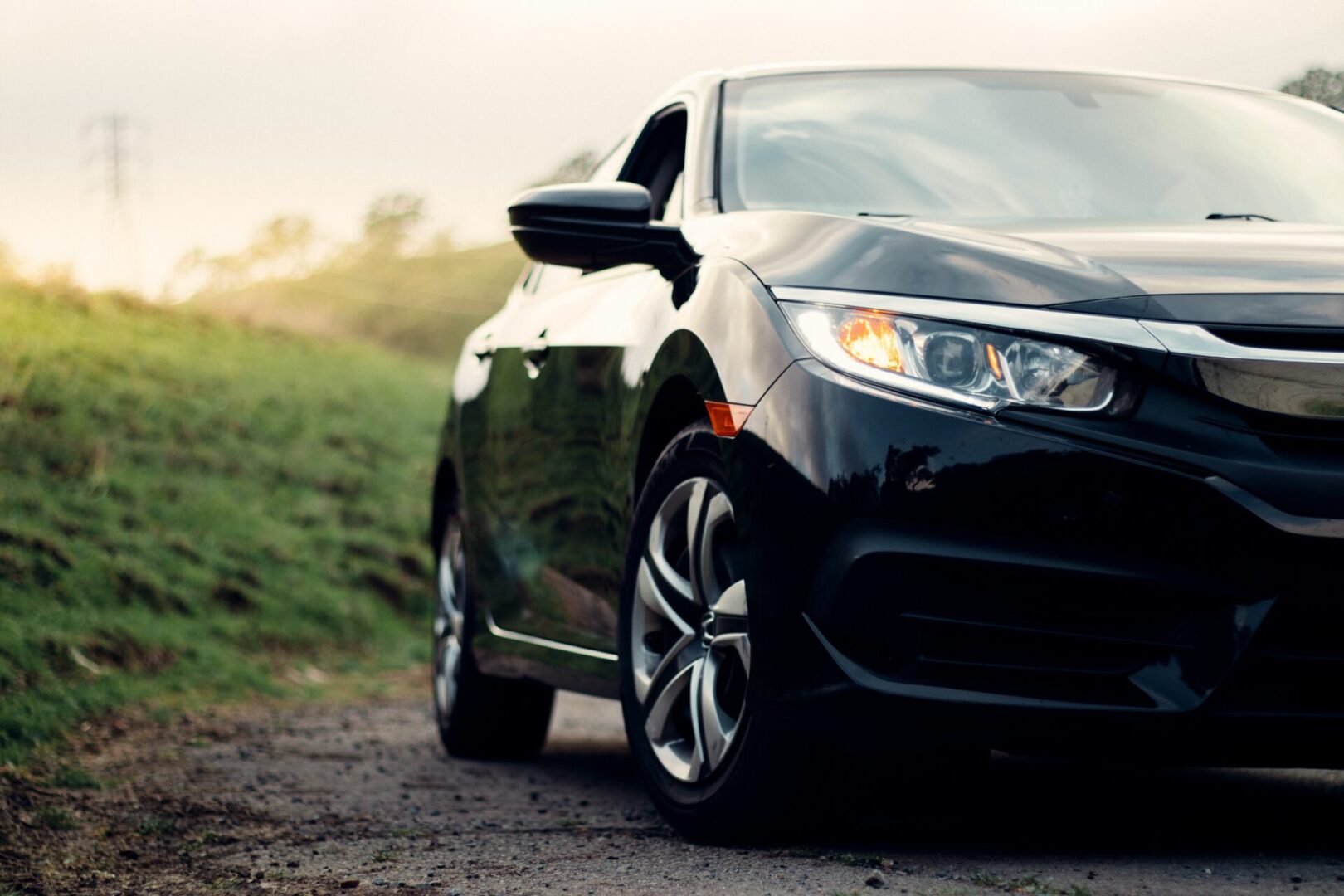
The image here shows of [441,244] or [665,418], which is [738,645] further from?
[441,244]

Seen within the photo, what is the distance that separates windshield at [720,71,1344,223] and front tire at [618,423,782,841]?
30.0 inches

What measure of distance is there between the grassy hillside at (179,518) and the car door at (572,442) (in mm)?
1556

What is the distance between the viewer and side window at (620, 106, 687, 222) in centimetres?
464

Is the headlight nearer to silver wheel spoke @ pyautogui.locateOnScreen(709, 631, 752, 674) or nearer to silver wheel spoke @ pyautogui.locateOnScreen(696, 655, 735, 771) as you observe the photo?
silver wheel spoke @ pyautogui.locateOnScreen(709, 631, 752, 674)

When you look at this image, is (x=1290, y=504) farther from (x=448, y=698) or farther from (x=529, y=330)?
(x=448, y=698)

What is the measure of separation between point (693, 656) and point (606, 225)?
0.95 meters

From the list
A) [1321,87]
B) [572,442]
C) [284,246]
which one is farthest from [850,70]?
[284,246]

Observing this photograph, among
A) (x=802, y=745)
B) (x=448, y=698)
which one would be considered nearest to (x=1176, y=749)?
(x=802, y=745)

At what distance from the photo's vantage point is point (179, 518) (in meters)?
9.58

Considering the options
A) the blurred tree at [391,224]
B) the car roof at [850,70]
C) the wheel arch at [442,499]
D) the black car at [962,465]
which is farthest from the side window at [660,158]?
the blurred tree at [391,224]

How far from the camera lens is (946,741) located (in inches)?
114

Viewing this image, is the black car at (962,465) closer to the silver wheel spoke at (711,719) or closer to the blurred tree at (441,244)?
the silver wheel spoke at (711,719)

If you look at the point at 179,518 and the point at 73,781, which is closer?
the point at 73,781

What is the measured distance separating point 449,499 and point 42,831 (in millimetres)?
2275
